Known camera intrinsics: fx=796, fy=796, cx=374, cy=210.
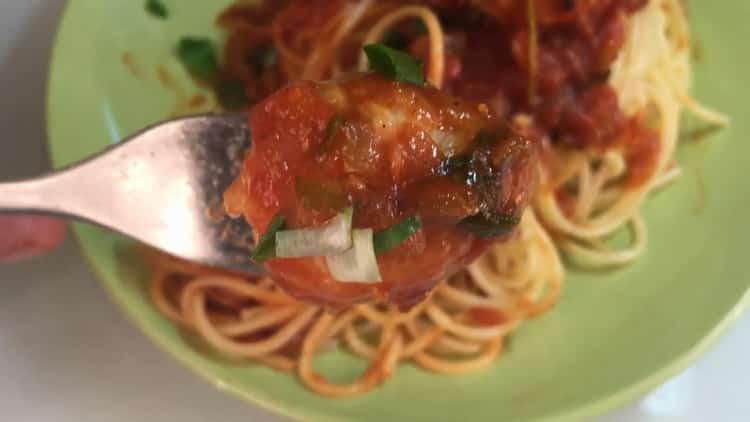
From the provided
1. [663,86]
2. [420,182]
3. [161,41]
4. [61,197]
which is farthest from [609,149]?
[61,197]

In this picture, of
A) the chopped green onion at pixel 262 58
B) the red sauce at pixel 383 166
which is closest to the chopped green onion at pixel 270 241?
the red sauce at pixel 383 166

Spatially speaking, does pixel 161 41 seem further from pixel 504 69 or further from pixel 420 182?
pixel 420 182

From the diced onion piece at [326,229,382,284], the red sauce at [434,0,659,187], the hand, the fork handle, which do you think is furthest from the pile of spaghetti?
the diced onion piece at [326,229,382,284]

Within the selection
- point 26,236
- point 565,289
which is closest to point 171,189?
point 26,236

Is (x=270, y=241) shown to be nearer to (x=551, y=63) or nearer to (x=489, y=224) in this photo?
(x=489, y=224)

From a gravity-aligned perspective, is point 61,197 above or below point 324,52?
below

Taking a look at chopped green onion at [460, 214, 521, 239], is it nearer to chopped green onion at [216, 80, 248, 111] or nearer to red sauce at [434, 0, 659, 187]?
red sauce at [434, 0, 659, 187]

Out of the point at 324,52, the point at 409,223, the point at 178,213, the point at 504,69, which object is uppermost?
the point at 324,52
